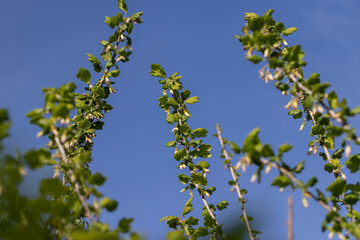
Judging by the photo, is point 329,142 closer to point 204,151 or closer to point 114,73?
point 204,151

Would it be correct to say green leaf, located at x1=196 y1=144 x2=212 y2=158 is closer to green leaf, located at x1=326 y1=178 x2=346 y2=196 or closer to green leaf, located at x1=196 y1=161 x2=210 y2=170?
green leaf, located at x1=196 y1=161 x2=210 y2=170

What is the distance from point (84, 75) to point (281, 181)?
3342mm

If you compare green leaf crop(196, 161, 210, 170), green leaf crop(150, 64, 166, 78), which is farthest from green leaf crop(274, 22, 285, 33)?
green leaf crop(196, 161, 210, 170)

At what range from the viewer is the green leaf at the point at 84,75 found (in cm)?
473

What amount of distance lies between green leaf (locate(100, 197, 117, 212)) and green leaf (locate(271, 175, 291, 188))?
0.95 m

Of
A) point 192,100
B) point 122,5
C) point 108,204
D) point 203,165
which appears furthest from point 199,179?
point 122,5

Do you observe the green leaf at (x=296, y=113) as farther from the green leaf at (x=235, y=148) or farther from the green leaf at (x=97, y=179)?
the green leaf at (x=97, y=179)

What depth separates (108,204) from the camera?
6.95ft

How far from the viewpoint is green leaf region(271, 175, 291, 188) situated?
A: 2184 mm

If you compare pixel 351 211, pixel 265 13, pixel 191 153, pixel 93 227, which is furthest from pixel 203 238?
pixel 265 13

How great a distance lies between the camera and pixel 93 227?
6.55 feet

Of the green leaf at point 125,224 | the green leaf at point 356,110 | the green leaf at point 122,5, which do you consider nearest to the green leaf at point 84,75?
the green leaf at point 122,5

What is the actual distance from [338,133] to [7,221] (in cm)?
210

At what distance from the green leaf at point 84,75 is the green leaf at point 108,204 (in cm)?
293
